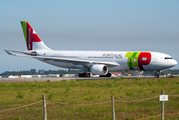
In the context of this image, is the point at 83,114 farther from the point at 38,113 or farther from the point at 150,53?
the point at 150,53

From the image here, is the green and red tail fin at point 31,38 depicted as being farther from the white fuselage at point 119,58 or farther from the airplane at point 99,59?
the white fuselage at point 119,58

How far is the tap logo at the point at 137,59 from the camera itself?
1763 inches

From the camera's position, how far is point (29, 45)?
58875 mm

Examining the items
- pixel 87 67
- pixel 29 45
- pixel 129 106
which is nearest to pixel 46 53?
pixel 29 45

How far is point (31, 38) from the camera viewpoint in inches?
2312

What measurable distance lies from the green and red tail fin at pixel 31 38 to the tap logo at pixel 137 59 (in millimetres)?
18991

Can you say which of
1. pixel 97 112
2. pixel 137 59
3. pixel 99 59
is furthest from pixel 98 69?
pixel 97 112

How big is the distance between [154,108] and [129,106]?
1.55 m

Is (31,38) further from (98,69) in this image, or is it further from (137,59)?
(137,59)

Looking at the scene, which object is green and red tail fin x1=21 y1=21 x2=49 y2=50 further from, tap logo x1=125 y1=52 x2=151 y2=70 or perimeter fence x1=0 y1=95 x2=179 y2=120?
perimeter fence x1=0 y1=95 x2=179 y2=120

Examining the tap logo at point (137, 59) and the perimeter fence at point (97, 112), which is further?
the tap logo at point (137, 59)

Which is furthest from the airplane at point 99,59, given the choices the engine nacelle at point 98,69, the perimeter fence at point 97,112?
the perimeter fence at point 97,112

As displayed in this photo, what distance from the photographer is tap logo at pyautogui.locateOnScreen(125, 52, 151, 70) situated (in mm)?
44781

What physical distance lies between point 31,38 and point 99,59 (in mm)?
16440
